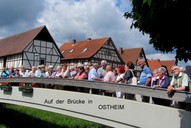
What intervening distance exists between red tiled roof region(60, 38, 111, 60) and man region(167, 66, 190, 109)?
35.3 m

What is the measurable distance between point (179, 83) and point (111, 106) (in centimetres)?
216

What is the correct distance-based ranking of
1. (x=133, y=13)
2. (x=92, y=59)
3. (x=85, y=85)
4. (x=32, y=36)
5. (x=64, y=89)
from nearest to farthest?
(x=133, y=13), (x=85, y=85), (x=64, y=89), (x=32, y=36), (x=92, y=59)

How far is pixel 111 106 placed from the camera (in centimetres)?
777

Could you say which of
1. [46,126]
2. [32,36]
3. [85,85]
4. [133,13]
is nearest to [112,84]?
[85,85]

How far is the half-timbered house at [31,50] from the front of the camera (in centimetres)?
3375

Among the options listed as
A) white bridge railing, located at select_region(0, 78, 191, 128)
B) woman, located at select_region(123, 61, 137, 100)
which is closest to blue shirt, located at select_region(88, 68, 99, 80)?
white bridge railing, located at select_region(0, 78, 191, 128)

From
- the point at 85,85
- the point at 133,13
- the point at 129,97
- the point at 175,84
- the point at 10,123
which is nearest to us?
the point at 133,13

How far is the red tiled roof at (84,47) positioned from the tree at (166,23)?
118 ft

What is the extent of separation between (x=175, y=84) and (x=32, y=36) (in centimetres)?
2985

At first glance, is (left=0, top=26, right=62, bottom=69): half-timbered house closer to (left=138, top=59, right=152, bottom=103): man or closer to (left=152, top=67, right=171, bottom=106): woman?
(left=138, top=59, right=152, bottom=103): man

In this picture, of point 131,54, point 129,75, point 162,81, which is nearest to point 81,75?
point 129,75

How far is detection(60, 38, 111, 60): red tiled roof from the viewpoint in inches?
1667

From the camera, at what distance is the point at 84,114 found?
28.7 ft

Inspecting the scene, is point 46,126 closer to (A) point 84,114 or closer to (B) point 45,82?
(B) point 45,82
